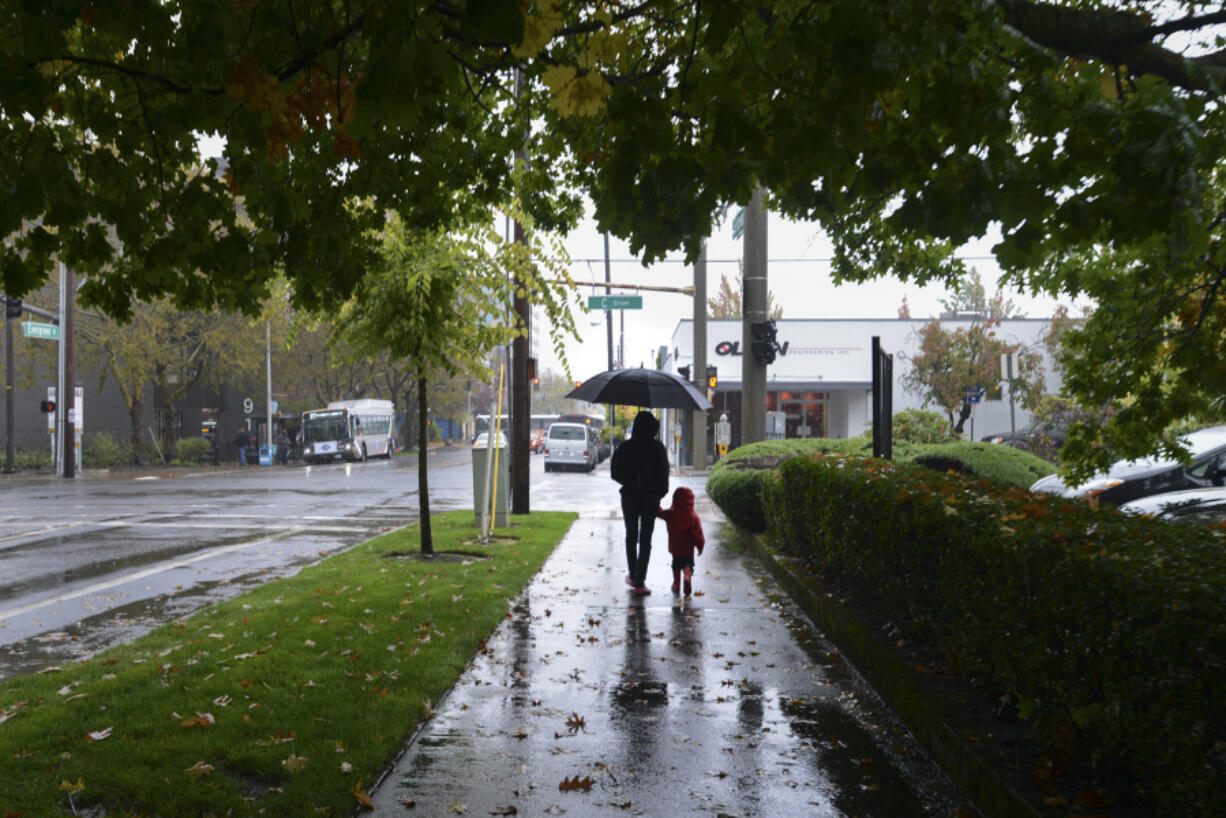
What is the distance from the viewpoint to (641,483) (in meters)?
10.2

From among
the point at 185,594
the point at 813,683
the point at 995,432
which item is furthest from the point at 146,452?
the point at 813,683

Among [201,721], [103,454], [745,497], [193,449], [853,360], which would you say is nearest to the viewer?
[201,721]

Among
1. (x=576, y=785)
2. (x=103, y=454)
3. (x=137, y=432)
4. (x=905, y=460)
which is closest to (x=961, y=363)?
(x=905, y=460)

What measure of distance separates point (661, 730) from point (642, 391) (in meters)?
6.77

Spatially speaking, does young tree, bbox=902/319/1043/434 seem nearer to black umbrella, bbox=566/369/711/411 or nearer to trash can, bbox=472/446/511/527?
trash can, bbox=472/446/511/527

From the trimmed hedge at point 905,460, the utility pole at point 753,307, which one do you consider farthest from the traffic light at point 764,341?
the trimmed hedge at point 905,460

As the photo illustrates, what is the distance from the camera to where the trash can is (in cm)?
1401

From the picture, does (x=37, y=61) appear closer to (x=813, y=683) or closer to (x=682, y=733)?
(x=682, y=733)

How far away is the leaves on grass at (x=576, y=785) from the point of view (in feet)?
15.4

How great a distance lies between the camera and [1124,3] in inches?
255

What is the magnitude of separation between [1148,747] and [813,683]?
3.39 m

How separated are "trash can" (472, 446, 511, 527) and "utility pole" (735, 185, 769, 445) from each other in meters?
4.73

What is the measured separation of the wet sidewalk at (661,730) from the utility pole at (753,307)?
8543 mm

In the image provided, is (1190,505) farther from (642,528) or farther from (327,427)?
(327,427)
